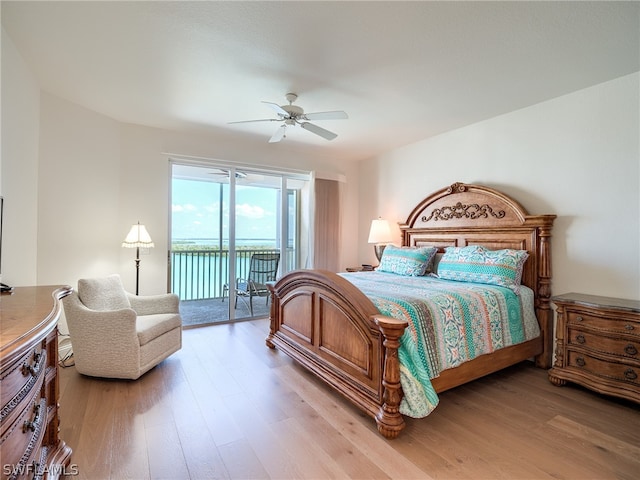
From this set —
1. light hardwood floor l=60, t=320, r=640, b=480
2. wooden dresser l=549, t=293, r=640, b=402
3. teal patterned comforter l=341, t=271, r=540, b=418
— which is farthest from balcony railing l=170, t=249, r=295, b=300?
wooden dresser l=549, t=293, r=640, b=402

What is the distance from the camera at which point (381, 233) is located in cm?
441

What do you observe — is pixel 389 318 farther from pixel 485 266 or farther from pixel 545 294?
pixel 545 294

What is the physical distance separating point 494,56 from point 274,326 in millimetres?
3090

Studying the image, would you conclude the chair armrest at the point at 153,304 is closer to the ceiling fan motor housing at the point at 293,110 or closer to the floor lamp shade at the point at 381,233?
the ceiling fan motor housing at the point at 293,110

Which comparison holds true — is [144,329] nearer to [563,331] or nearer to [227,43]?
[227,43]

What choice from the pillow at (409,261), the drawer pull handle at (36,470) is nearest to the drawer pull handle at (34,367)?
the drawer pull handle at (36,470)

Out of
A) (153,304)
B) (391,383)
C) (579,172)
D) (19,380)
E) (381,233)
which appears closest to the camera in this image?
(19,380)

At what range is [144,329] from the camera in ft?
8.45

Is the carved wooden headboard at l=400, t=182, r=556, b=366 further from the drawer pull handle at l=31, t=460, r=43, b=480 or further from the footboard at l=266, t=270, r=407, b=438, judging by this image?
the drawer pull handle at l=31, t=460, r=43, b=480

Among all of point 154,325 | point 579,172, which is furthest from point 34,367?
point 579,172

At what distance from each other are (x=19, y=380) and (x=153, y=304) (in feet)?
7.33

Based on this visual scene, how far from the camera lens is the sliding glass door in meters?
4.20

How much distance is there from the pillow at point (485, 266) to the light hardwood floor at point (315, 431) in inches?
34.1

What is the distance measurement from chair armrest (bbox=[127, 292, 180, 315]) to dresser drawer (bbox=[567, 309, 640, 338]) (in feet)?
11.8
